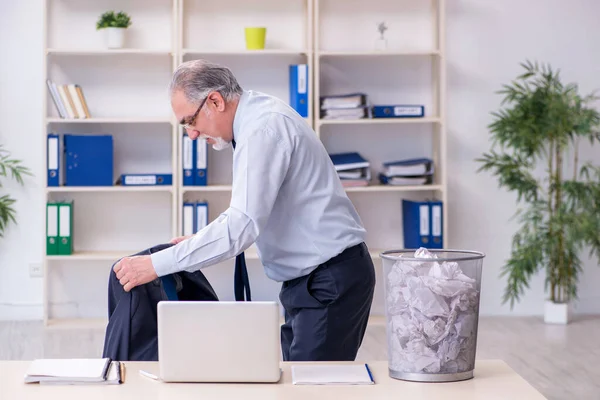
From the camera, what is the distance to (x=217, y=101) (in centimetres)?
238

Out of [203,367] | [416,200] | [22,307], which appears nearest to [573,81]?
[416,200]

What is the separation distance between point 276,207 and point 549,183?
11.0 feet

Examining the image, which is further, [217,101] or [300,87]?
[300,87]

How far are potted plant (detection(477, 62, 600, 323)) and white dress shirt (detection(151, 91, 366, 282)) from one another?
2750 mm

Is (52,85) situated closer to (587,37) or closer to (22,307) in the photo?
(22,307)

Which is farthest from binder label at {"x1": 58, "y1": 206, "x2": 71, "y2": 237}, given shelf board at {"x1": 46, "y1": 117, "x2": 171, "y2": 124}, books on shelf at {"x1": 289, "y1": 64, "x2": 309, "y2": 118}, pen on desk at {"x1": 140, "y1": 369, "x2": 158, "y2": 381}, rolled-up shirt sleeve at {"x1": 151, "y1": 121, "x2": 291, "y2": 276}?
pen on desk at {"x1": 140, "y1": 369, "x2": 158, "y2": 381}

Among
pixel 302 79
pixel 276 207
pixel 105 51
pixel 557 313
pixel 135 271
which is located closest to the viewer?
pixel 135 271

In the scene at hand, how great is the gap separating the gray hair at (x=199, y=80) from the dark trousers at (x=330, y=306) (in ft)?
1.95

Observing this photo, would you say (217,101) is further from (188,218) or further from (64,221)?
(64,221)

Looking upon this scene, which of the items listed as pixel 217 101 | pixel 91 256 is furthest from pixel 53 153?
pixel 217 101

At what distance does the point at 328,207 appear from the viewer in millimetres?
2432

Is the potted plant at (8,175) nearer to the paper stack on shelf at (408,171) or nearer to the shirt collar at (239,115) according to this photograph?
the paper stack on shelf at (408,171)

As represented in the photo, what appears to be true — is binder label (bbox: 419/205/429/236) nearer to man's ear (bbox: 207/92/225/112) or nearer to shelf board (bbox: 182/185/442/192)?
shelf board (bbox: 182/185/442/192)

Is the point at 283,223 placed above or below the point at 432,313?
above
